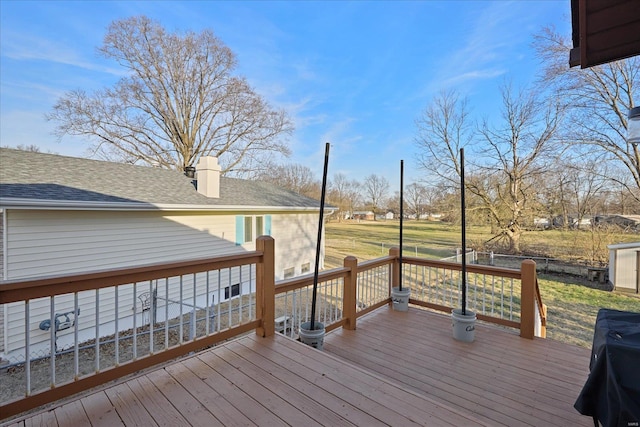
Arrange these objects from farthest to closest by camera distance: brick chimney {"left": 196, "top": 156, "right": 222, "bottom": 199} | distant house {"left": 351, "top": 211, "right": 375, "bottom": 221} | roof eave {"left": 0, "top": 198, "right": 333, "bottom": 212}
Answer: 1. distant house {"left": 351, "top": 211, "right": 375, "bottom": 221}
2. brick chimney {"left": 196, "top": 156, "right": 222, "bottom": 199}
3. roof eave {"left": 0, "top": 198, "right": 333, "bottom": 212}

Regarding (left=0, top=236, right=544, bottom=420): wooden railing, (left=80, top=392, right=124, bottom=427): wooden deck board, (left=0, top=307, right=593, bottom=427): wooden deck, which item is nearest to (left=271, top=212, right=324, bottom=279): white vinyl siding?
(left=0, top=236, right=544, bottom=420): wooden railing

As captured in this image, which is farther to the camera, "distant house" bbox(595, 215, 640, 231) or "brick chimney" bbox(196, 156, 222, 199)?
"distant house" bbox(595, 215, 640, 231)

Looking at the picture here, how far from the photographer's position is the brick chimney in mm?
8734

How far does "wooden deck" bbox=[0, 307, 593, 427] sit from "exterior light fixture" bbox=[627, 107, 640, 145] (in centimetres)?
200

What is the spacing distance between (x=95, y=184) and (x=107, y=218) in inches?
43.5

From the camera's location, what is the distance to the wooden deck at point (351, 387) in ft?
5.76

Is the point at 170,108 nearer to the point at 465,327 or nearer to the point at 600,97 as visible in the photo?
the point at 465,327

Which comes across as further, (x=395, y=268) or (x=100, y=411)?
(x=395, y=268)

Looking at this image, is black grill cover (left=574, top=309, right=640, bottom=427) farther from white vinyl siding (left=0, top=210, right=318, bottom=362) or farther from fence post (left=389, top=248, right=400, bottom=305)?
white vinyl siding (left=0, top=210, right=318, bottom=362)

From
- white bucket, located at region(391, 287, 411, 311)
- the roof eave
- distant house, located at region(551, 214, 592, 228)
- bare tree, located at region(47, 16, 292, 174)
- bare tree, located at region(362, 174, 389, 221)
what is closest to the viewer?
white bucket, located at region(391, 287, 411, 311)

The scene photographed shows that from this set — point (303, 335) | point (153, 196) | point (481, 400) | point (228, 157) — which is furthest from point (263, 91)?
point (481, 400)

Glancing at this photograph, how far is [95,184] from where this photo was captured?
6.69 metres

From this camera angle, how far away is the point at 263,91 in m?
15.8

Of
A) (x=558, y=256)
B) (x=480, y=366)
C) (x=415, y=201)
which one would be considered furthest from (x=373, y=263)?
(x=415, y=201)
